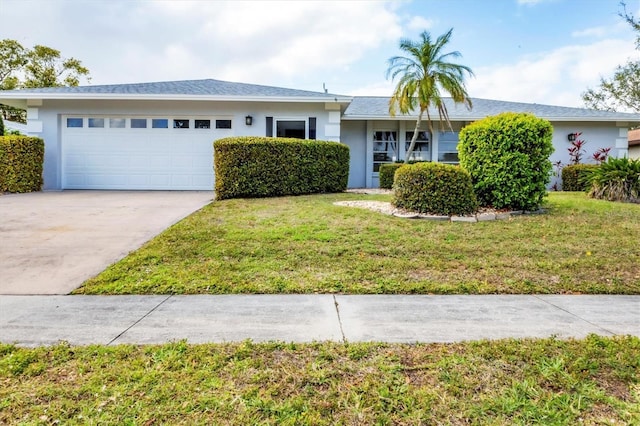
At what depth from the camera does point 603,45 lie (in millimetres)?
17453

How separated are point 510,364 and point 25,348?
9.96 ft

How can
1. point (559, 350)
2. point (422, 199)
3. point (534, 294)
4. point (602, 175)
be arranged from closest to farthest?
point (559, 350) < point (534, 294) < point (422, 199) < point (602, 175)

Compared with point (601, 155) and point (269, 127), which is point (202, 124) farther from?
point (601, 155)

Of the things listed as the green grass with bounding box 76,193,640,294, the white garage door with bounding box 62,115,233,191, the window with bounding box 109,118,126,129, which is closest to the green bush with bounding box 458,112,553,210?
the green grass with bounding box 76,193,640,294

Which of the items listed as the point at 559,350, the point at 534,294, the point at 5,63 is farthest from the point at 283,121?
the point at 5,63

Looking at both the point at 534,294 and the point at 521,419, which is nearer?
the point at 521,419

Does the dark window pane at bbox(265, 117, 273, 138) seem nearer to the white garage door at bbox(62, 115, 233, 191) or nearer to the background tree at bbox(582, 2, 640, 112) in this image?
the white garage door at bbox(62, 115, 233, 191)

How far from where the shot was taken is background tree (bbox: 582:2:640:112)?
24594 millimetres

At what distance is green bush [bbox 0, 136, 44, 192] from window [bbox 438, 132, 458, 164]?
13.5 m

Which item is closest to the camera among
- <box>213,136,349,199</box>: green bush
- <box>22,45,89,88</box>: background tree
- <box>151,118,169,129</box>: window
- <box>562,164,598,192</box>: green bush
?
<box>213,136,349,199</box>: green bush

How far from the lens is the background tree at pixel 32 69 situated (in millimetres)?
25344

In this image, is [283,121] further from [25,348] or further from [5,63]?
[5,63]

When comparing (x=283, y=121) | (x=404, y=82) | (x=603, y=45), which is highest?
(x=603, y=45)

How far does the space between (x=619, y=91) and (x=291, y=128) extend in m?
26.8
